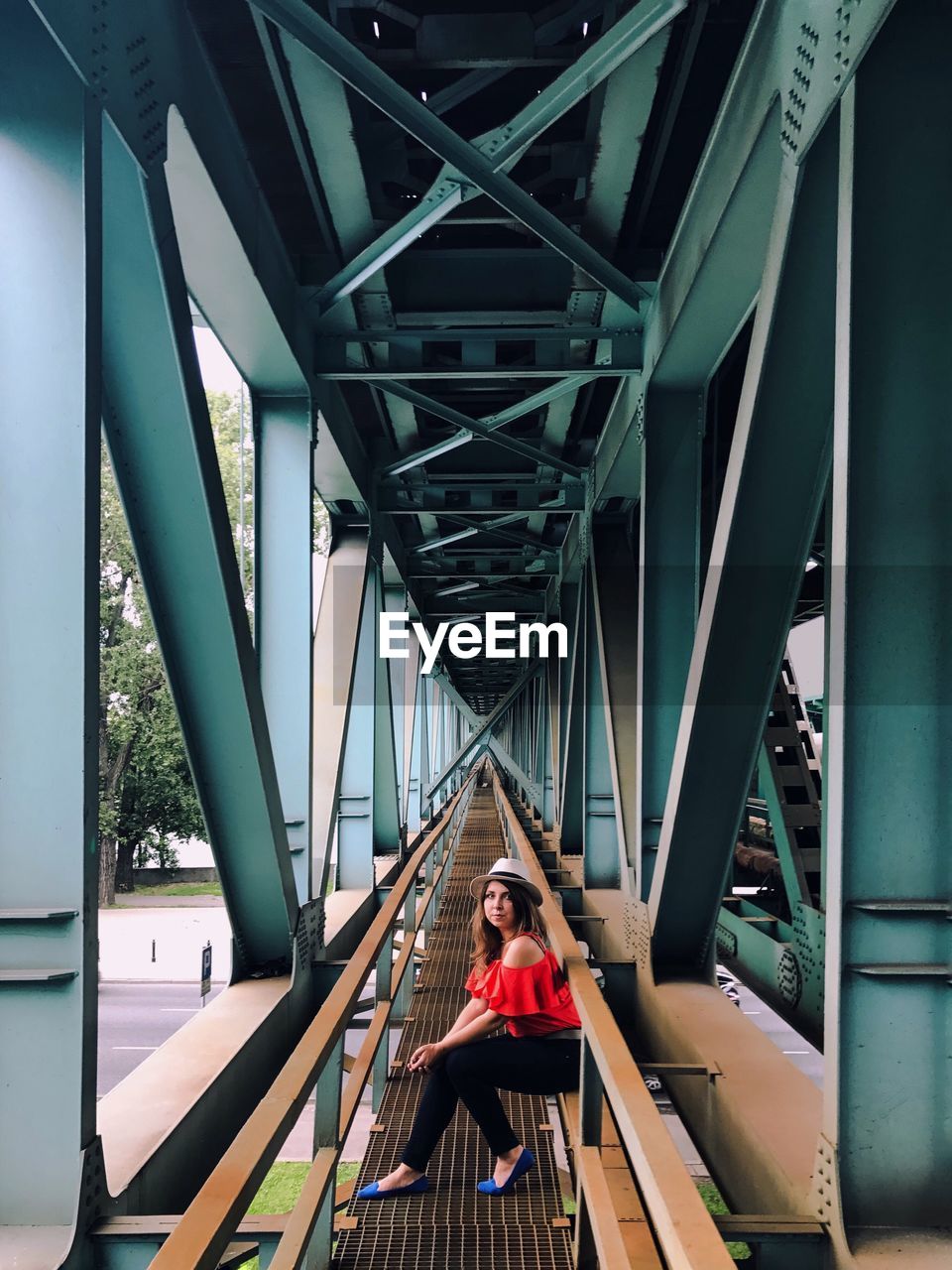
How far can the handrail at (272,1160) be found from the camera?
71.1 inches

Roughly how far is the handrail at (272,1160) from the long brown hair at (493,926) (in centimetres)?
48

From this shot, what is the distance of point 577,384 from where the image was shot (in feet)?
21.8

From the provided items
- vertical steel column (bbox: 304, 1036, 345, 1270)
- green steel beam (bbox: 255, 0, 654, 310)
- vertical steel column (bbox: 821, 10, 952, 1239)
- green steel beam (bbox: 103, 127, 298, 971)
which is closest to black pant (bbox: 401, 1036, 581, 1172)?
vertical steel column (bbox: 304, 1036, 345, 1270)

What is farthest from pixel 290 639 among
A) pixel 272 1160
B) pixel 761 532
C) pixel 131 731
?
pixel 131 731

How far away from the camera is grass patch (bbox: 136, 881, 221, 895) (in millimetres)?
33594

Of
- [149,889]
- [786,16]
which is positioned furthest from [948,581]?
[149,889]

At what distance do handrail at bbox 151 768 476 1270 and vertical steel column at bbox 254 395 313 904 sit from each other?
1.72 meters

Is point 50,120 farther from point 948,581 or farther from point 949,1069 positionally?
point 949,1069

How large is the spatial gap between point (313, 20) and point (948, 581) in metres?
2.70

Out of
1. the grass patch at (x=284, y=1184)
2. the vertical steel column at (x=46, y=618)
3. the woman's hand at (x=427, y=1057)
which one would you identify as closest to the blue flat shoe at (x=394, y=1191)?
the woman's hand at (x=427, y=1057)

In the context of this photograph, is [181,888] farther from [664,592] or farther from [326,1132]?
[326,1132]

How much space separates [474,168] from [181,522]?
5.96ft

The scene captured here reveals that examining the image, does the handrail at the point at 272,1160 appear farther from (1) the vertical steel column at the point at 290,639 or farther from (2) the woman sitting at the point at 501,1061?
(1) the vertical steel column at the point at 290,639

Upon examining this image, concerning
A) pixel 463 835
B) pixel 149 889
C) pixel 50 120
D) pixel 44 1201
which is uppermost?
pixel 50 120
